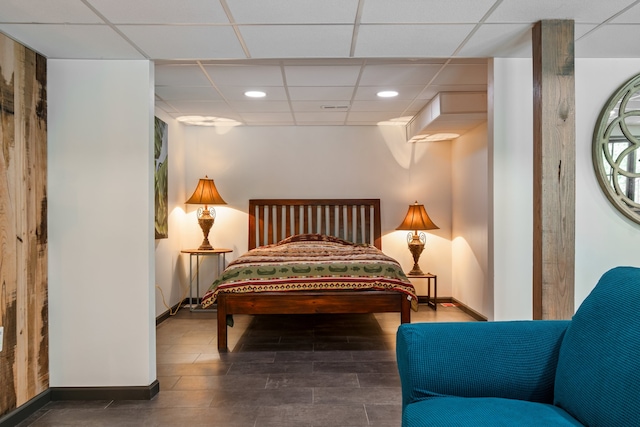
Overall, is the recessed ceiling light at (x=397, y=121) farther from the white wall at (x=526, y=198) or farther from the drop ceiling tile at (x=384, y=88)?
the white wall at (x=526, y=198)

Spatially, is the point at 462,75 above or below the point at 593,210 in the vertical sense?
above

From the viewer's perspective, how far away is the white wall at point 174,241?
4.89 m

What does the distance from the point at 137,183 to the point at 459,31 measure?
212 centimetres

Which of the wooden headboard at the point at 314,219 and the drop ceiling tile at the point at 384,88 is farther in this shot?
the wooden headboard at the point at 314,219

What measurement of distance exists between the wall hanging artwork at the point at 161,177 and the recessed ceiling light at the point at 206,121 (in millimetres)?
414

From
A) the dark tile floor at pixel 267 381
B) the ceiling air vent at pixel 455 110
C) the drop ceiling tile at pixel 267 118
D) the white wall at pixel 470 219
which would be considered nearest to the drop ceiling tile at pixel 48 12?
the dark tile floor at pixel 267 381

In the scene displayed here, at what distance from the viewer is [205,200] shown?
5.42 meters

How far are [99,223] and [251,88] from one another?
6.24ft

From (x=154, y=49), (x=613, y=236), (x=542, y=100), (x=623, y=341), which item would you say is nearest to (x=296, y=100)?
(x=154, y=49)

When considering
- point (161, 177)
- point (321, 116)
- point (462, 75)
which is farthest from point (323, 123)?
point (462, 75)

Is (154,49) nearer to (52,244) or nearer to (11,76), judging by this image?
(11,76)

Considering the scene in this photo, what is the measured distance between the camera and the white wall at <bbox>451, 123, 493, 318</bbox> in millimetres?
4699

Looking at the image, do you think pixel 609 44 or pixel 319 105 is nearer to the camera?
pixel 609 44

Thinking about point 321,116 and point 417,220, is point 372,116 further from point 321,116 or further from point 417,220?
point 417,220
